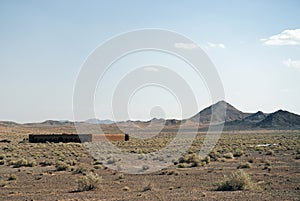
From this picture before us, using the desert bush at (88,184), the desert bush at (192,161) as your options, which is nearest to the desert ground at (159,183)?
the desert bush at (88,184)

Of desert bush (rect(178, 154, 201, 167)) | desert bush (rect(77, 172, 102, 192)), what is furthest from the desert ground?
desert bush (rect(178, 154, 201, 167))

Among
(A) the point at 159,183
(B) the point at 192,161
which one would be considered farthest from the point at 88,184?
(B) the point at 192,161

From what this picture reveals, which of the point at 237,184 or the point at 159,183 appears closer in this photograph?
the point at 237,184

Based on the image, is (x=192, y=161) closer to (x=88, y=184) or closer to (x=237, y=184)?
(x=237, y=184)

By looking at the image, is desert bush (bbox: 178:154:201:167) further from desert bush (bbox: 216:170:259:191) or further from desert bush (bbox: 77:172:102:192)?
desert bush (bbox: 77:172:102:192)

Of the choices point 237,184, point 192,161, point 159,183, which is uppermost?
point 192,161

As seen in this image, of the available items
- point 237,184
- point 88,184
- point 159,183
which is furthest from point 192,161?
point 88,184

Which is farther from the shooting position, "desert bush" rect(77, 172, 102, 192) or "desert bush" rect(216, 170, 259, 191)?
"desert bush" rect(77, 172, 102, 192)

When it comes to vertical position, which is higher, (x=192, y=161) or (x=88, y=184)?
(x=192, y=161)

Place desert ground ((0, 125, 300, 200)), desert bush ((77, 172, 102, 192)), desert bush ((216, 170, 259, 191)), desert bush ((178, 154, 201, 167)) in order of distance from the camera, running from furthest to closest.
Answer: desert bush ((178, 154, 201, 167)) → desert bush ((77, 172, 102, 192)) → desert bush ((216, 170, 259, 191)) → desert ground ((0, 125, 300, 200))

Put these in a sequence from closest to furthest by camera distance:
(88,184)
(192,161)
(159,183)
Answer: (88,184) < (159,183) < (192,161)

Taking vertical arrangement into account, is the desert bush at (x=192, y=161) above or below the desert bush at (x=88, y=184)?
above

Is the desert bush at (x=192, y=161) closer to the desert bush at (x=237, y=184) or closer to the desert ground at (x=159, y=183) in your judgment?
the desert ground at (x=159, y=183)

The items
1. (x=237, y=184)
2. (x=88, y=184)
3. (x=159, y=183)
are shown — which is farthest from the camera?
(x=159, y=183)
